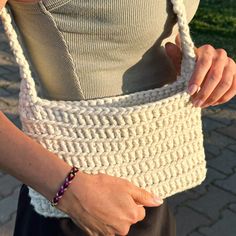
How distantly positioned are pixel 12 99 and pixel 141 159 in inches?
125

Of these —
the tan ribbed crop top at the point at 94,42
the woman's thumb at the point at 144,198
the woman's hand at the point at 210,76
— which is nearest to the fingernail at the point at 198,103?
the woman's hand at the point at 210,76

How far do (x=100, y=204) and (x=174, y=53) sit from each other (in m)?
0.41

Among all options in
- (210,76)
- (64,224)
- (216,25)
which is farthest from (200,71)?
(216,25)

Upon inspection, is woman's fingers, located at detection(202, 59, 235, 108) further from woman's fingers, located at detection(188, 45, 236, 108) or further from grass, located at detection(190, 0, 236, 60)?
grass, located at detection(190, 0, 236, 60)

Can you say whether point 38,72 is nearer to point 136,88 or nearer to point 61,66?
point 61,66

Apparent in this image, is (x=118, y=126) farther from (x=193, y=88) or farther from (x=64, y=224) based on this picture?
(x=64, y=224)

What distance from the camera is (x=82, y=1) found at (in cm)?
97

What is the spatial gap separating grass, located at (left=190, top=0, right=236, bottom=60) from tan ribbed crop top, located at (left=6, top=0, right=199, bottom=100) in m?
3.74

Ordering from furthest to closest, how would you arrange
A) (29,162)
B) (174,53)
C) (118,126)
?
(174,53)
(118,126)
(29,162)

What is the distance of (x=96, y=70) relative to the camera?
1079 mm

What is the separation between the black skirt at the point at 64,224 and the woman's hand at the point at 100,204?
0.18 meters

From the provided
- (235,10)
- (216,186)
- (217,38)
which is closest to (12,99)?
(216,186)

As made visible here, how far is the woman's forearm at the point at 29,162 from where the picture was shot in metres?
0.98

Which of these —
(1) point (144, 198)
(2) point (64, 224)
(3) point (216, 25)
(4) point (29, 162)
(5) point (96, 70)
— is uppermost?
(5) point (96, 70)
